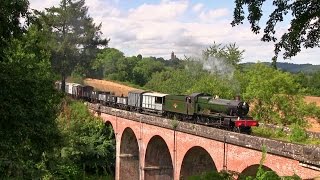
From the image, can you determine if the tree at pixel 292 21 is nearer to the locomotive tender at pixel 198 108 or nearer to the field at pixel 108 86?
the locomotive tender at pixel 198 108

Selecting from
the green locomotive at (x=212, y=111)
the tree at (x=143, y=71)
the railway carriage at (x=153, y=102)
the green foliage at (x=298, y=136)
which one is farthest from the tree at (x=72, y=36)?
the tree at (x=143, y=71)

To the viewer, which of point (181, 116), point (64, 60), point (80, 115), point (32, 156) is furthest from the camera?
point (64, 60)

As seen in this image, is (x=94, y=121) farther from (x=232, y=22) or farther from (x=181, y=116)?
(x=232, y=22)

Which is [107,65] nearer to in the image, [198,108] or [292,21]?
[198,108]

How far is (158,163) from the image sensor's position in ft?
103

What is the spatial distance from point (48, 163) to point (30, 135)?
5992mm

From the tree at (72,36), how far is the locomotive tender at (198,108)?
9414 mm

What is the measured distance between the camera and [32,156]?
1487cm

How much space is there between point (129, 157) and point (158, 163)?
589 centimetres

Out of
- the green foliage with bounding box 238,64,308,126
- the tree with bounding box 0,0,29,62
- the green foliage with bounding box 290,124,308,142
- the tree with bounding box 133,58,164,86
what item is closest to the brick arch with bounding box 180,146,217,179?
the green foliage with bounding box 290,124,308,142

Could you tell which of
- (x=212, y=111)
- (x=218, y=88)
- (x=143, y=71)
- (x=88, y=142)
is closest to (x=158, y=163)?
(x=212, y=111)

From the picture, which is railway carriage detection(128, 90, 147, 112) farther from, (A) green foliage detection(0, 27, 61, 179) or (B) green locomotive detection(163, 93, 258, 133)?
(A) green foliage detection(0, 27, 61, 179)

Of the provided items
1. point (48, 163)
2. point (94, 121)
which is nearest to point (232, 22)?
point (48, 163)

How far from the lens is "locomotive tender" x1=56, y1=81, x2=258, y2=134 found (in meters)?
24.0
